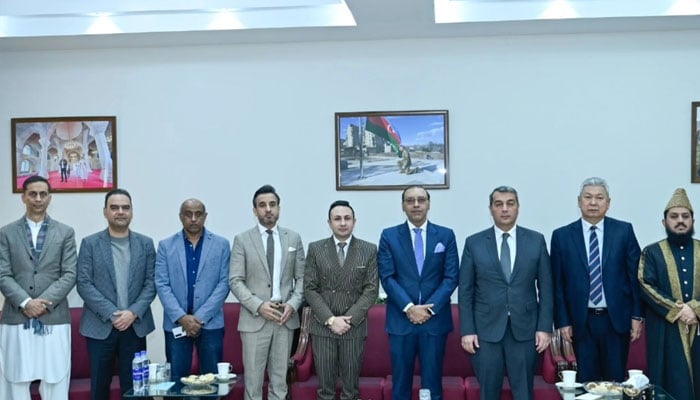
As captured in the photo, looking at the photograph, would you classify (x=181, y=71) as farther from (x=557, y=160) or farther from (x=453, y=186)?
(x=557, y=160)

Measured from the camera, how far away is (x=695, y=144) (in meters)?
6.28

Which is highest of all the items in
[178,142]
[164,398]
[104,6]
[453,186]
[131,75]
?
[104,6]

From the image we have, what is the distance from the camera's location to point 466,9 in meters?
6.05

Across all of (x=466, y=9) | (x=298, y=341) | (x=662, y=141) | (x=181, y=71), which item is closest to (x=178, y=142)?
(x=181, y=71)

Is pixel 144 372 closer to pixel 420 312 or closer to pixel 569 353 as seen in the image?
pixel 420 312

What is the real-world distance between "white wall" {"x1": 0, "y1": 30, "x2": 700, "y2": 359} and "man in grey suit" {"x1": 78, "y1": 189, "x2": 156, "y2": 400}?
1.41 m

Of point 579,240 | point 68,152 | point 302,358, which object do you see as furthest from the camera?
point 68,152

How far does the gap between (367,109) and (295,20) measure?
3.25ft

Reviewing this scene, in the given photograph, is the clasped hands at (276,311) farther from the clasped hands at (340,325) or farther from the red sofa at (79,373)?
the red sofa at (79,373)

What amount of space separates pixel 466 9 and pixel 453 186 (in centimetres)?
148

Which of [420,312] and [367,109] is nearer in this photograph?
[420,312]

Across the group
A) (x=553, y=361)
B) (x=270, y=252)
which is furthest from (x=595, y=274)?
(x=270, y=252)

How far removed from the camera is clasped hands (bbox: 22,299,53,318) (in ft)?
16.5

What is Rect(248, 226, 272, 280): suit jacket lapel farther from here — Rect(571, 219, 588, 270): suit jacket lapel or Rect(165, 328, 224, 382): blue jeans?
Rect(571, 219, 588, 270): suit jacket lapel
